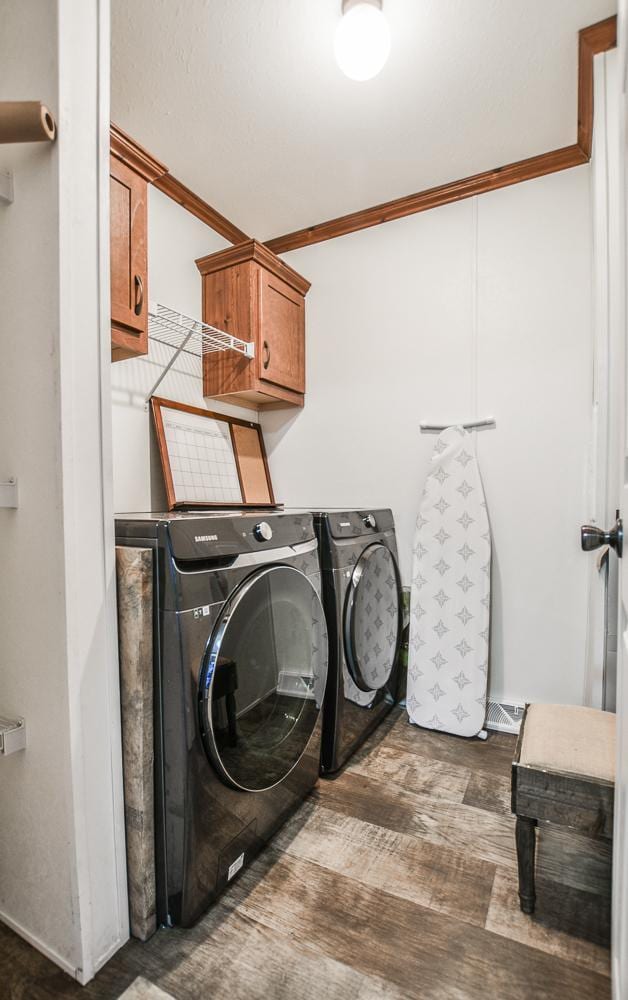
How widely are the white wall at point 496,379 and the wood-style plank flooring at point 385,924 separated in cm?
85

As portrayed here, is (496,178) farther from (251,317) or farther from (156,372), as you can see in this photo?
(156,372)

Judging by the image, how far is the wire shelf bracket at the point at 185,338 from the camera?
214 centimetres

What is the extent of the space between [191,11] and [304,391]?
1.57 m

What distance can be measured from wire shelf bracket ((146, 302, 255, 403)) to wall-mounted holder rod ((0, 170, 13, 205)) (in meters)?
0.92

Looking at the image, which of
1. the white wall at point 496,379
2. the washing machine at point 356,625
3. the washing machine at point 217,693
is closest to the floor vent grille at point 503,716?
the white wall at point 496,379

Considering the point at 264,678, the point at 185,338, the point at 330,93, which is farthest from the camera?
the point at 185,338

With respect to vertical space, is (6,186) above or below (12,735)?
above

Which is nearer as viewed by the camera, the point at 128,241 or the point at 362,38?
the point at 362,38

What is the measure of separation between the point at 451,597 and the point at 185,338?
164 centimetres

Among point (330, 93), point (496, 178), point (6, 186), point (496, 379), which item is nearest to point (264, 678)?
point (6, 186)

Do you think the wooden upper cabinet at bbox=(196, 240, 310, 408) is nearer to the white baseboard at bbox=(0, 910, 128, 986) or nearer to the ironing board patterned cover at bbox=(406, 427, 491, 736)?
the ironing board patterned cover at bbox=(406, 427, 491, 736)

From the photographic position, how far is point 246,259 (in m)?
2.34

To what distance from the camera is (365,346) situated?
2.58 metres

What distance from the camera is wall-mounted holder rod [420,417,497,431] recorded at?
2258 mm
